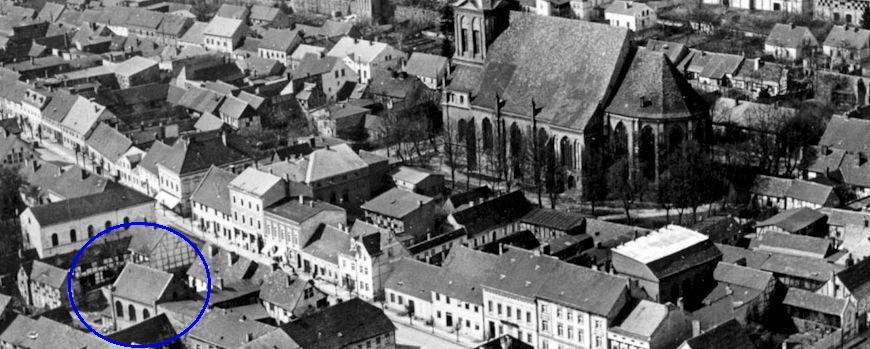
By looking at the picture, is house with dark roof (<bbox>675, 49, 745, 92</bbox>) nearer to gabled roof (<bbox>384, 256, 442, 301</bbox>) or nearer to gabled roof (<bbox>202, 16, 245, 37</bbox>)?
gabled roof (<bbox>384, 256, 442, 301</bbox>)

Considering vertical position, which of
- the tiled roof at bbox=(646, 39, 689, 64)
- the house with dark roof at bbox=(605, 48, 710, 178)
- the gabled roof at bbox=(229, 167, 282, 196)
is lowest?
the gabled roof at bbox=(229, 167, 282, 196)

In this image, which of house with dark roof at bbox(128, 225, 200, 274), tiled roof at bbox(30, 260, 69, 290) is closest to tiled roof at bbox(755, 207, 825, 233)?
house with dark roof at bbox(128, 225, 200, 274)

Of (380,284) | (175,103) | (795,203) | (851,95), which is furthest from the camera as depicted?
(175,103)

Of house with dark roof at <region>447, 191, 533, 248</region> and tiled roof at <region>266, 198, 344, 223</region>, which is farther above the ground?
tiled roof at <region>266, 198, 344, 223</region>

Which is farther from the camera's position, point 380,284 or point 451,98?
point 451,98

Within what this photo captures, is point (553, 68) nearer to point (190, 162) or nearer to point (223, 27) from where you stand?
point (190, 162)

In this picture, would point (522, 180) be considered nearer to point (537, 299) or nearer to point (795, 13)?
point (537, 299)

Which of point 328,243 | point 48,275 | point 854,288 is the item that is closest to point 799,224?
point 854,288

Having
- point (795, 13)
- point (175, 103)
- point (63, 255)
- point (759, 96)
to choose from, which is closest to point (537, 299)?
point (63, 255)
